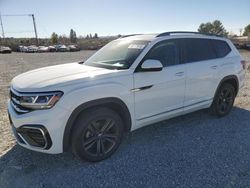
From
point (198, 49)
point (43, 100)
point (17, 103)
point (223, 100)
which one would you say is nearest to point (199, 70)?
point (198, 49)

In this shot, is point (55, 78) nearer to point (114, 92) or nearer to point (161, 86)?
point (114, 92)

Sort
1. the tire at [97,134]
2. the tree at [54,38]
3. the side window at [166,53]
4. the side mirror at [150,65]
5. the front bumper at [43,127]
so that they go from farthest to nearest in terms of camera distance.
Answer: the tree at [54,38] < the side window at [166,53] < the side mirror at [150,65] < the tire at [97,134] < the front bumper at [43,127]

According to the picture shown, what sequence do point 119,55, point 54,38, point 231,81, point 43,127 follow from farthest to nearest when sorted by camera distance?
point 54,38 → point 231,81 → point 119,55 → point 43,127

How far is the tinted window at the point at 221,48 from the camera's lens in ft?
16.8

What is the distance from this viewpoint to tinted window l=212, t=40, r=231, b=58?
5.11 meters

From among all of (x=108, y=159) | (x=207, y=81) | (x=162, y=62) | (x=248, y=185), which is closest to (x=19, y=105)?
(x=108, y=159)

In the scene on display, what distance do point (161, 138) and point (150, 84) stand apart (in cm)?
108

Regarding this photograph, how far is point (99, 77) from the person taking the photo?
3.39 metres

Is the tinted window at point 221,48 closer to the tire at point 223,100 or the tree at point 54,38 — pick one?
the tire at point 223,100

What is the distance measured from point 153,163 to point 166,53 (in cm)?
180

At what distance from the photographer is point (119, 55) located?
13.6ft

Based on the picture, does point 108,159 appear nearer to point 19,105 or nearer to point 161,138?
point 161,138

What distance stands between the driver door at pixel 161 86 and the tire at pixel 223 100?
3.79 ft

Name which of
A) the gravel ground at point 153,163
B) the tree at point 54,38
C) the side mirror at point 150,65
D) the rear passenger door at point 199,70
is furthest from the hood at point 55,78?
the tree at point 54,38
